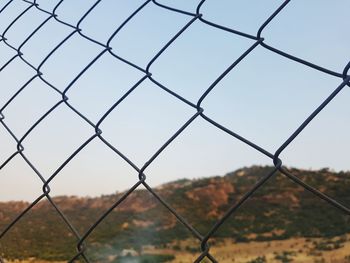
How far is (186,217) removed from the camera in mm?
33406

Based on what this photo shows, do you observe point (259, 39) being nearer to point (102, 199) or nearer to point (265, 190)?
point (102, 199)

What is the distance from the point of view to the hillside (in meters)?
26.6

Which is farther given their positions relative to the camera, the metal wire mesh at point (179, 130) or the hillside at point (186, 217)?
the hillside at point (186, 217)

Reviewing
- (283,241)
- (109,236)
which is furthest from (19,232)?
(283,241)

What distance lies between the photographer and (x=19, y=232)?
1134 inches

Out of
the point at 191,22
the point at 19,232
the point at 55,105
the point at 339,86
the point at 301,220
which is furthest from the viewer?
the point at 301,220

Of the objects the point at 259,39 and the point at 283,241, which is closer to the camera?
the point at 259,39

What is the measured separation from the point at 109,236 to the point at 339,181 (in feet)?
53.9

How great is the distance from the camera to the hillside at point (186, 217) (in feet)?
87.2

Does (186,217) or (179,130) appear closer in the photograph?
(179,130)

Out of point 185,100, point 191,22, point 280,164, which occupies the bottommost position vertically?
point 280,164

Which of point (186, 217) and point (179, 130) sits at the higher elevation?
point (186, 217)

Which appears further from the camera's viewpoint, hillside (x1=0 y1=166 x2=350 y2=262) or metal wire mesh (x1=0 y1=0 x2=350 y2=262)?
hillside (x1=0 y1=166 x2=350 y2=262)

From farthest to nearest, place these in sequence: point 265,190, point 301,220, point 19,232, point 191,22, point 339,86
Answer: point 265,190
point 301,220
point 19,232
point 191,22
point 339,86
